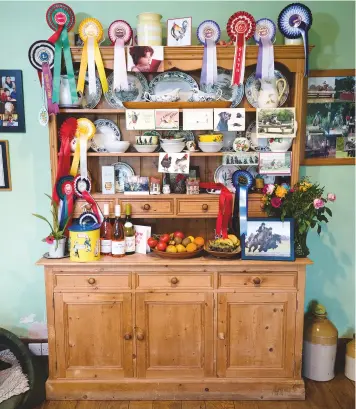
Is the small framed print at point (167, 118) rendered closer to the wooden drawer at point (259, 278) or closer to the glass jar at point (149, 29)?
the glass jar at point (149, 29)

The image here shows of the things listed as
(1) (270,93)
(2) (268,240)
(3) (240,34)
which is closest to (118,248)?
(2) (268,240)

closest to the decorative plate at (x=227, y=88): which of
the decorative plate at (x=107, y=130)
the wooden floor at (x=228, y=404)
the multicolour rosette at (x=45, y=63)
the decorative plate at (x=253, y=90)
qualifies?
Answer: the decorative plate at (x=253, y=90)

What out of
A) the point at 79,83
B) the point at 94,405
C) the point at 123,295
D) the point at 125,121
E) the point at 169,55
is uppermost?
the point at 169,55

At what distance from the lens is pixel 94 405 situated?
2521mm

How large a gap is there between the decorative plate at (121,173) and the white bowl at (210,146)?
50 centimetres

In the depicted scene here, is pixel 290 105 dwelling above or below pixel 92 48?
below

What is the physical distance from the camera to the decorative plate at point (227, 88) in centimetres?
270

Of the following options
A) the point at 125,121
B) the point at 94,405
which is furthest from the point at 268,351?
the point at 125,121

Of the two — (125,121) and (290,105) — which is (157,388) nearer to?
(125,121)

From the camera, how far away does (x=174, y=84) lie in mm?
2715

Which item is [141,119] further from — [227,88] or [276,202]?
[276,202]

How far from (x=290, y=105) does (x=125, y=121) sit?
105 cm

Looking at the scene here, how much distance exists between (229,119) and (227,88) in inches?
10.4

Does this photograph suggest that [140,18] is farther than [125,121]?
No
